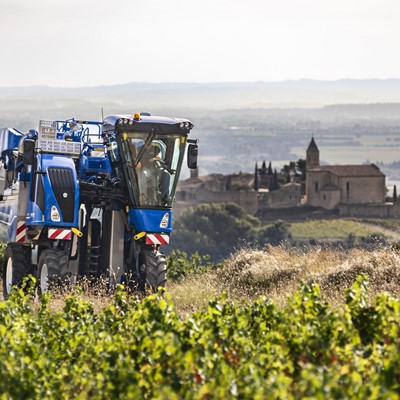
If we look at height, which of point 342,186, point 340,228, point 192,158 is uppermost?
point 192,158

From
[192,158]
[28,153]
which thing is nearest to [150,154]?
[192,158]

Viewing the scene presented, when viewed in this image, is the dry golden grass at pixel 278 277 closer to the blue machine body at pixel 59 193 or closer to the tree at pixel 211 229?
the blue machine body at pixel 59 193

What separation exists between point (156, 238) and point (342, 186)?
177m

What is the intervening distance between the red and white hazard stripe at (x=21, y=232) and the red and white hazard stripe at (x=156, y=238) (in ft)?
6.51

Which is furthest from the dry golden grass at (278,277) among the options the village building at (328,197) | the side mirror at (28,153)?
the village building at (328,197)

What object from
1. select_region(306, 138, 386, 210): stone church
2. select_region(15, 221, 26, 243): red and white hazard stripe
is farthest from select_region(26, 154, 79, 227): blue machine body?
select_region(306, 138, 386, 210): stone church

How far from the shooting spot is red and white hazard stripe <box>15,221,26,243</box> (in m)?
18.5

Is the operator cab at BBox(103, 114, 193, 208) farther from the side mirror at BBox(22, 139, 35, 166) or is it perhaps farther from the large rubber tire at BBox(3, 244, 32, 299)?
the large rubber tire at BBox(3, 244, 32, 299)

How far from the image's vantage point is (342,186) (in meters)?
193

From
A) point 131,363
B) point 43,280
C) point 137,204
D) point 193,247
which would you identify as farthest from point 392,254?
point 193,247

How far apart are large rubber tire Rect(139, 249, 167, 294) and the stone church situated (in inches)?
6800

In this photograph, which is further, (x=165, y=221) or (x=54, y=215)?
(x=165, y=221)

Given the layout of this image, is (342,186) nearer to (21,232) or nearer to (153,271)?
(21,232)

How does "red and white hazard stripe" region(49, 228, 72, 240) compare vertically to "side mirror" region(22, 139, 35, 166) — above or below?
below
